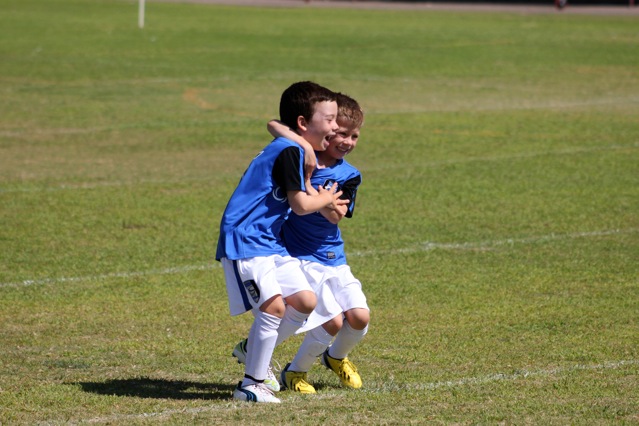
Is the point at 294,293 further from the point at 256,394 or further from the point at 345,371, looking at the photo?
the point at 345,371

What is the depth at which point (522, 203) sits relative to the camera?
13.0 m

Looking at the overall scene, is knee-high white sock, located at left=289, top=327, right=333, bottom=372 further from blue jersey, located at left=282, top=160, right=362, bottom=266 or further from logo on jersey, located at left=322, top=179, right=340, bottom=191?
logo on jersey, located at left=322, top=179, right=340, bottom=191

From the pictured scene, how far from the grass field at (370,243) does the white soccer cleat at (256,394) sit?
95mm

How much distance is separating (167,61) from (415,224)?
1849cm

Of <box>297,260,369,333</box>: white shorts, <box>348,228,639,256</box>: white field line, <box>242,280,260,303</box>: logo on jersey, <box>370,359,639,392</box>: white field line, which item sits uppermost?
<box>242,280,260,303</box>: logo on jersey

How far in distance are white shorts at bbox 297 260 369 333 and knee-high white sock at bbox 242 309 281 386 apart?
0.87ft

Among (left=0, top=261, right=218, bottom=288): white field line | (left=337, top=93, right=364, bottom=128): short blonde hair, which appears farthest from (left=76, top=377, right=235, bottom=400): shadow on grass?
(left=0, top=261, right=218, bottom=288): white field line

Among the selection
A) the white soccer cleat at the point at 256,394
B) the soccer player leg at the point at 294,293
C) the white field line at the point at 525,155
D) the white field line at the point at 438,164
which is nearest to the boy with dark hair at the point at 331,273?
the soccer player leg at the point at 294,293

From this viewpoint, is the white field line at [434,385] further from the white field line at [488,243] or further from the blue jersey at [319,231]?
the white field line at [488,243]

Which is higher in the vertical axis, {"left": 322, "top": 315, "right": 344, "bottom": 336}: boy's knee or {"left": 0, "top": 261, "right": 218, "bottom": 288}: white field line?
{"left": 322, "top": 315, "right": 344, "bottom": 336}: boy's knee

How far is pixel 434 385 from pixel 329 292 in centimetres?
86

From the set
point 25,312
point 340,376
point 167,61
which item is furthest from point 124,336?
point 167,61

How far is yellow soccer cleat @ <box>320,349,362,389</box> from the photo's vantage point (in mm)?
6723

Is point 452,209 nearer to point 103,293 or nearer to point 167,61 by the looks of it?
point 103,293
